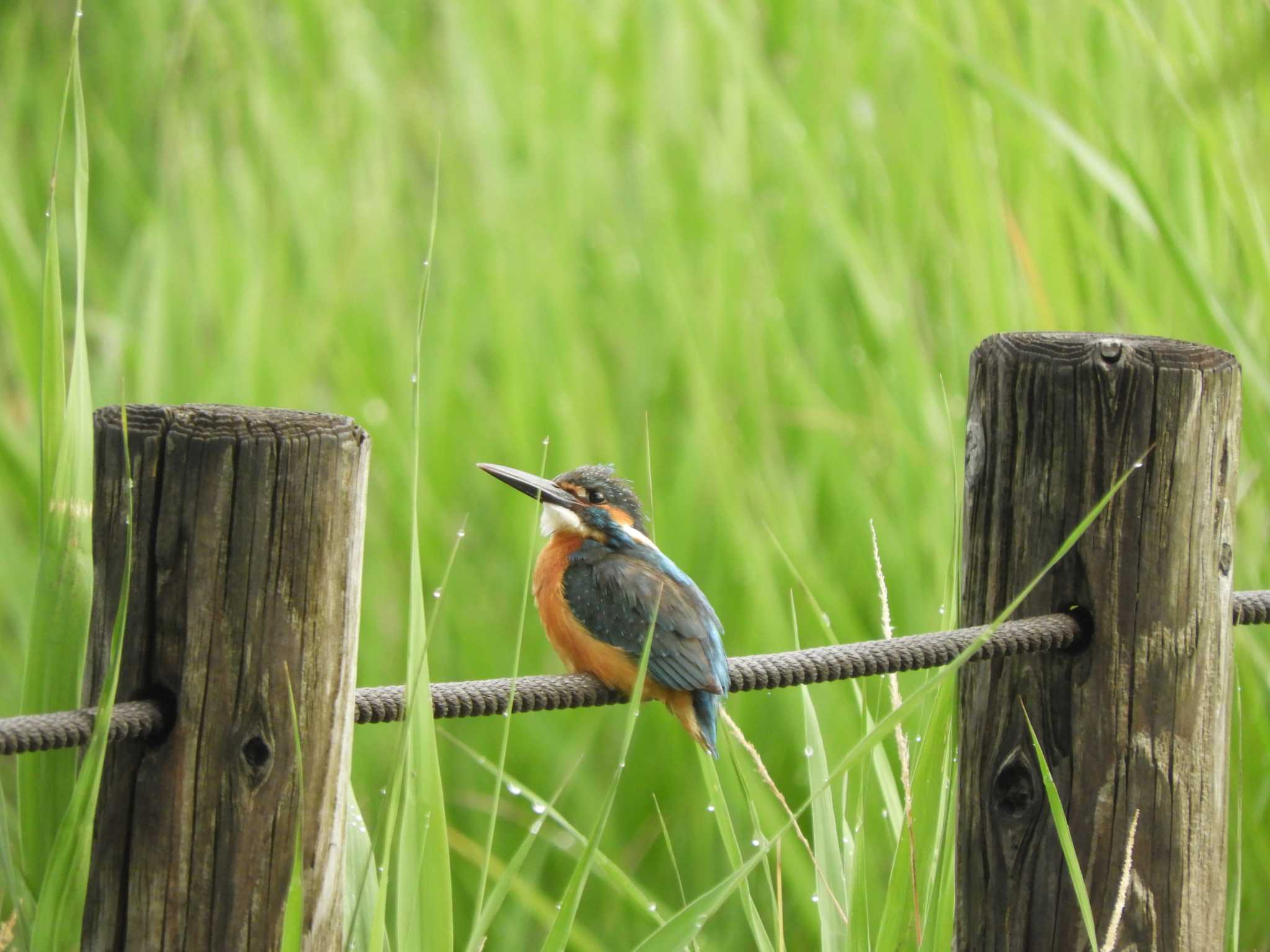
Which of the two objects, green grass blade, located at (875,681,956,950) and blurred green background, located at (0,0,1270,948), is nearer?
green grass blade, located at (875,681,956,950)

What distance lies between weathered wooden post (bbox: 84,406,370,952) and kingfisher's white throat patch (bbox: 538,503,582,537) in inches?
34.4

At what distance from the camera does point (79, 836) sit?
40.2 inches

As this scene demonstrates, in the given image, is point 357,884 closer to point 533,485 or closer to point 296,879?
point 296,879

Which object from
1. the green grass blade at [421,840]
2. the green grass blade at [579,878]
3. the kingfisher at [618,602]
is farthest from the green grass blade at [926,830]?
the green grass blade at [421,840]

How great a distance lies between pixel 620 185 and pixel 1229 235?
1362mm

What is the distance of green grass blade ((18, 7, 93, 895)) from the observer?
1061 mm

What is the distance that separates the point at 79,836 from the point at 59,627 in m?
0.15

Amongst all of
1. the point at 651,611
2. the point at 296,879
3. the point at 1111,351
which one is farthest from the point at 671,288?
the point at 296,879

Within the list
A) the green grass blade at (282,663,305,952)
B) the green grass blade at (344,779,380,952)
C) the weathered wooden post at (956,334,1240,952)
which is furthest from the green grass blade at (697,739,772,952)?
the green grass blade at (282,663,305,952)

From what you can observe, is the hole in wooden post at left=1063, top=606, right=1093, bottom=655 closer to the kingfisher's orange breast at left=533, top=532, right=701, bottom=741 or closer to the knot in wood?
the knot in wood

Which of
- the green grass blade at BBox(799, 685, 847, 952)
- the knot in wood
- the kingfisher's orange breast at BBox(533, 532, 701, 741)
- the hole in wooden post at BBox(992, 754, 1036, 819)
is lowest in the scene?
the green grass blade at BBox(799, 685, 847, 952)

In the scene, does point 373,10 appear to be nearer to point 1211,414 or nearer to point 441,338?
point 441,338

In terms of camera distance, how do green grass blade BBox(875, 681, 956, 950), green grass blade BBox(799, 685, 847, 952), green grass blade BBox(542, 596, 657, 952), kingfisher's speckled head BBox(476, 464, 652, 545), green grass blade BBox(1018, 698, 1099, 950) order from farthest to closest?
kingfisher's speckled head BBox(476, 464, 652, 545) < green grass blade BBox(799, 685, 847, 952) < green grass blade BBox(875, 681, 956, 950) < green grass blade BBox(1018, 698, 1099, 950) < green grass blade BBox(542, 596, 657, 952)

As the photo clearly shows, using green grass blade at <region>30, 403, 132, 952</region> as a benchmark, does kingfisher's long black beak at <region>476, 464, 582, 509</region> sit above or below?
above
